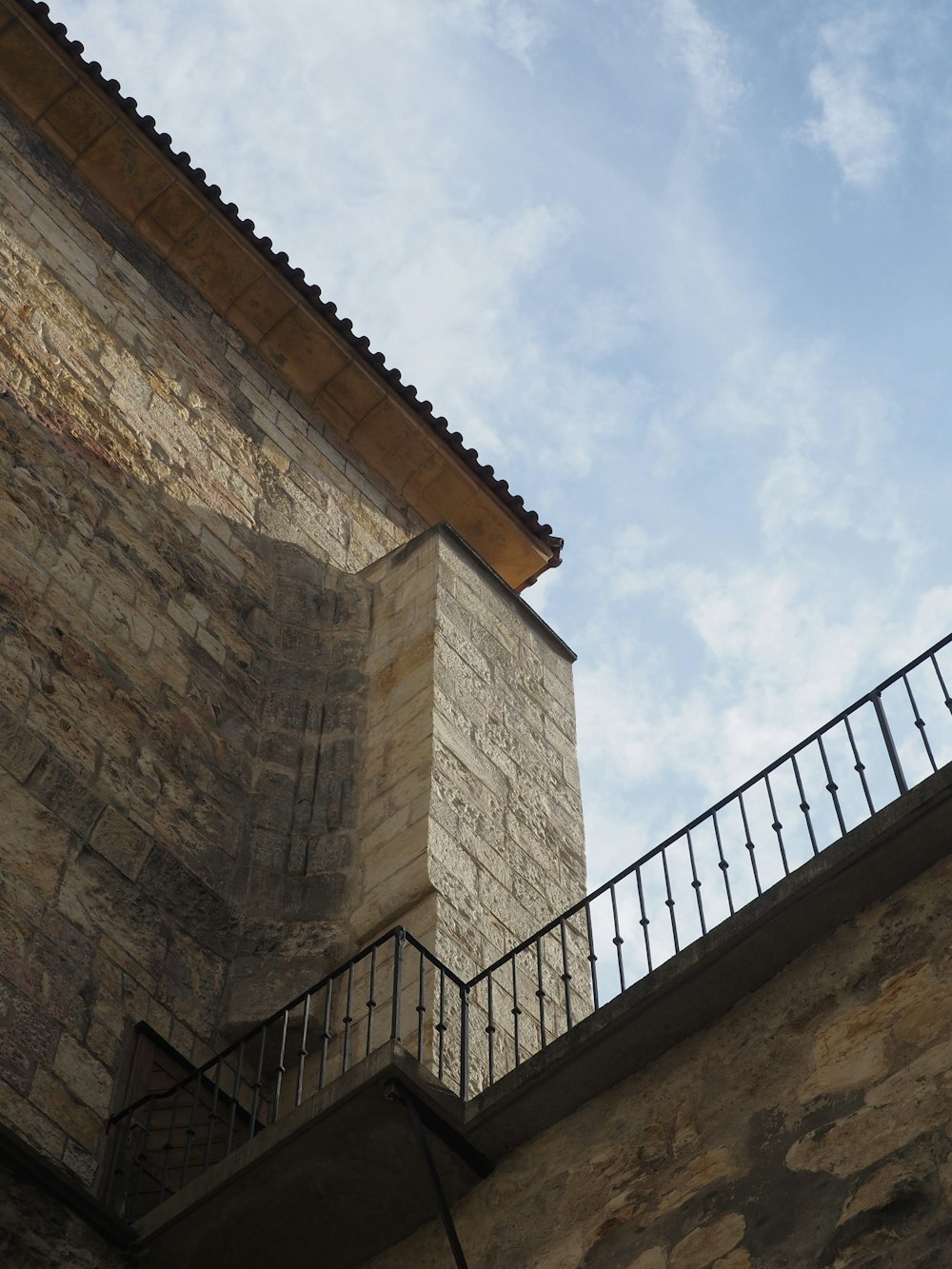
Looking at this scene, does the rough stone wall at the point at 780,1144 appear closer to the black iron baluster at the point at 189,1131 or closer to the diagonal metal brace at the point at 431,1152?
the diagonal metal brace at the point at 431,1152

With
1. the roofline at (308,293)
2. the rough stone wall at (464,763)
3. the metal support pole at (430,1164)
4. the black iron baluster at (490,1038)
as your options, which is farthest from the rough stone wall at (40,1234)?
A: the roofline at (308,293)

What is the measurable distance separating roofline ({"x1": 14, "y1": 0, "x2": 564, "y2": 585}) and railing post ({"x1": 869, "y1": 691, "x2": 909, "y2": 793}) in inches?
273

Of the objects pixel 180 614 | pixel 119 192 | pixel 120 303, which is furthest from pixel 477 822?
pixel 119 192

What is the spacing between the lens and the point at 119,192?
41.8ft

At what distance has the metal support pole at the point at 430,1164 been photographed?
614 centimetres

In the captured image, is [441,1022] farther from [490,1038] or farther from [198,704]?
[198,704]

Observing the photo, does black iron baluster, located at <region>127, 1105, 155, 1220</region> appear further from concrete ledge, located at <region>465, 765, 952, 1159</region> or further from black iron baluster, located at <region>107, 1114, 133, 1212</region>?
concrete ledge, located at <region>465, 765, 952, 1159</region>

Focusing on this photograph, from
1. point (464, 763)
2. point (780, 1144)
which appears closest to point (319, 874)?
point (464, 763)

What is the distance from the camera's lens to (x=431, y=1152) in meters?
6.53

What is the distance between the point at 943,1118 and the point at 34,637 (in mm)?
5223

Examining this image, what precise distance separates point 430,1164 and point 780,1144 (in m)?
1.31

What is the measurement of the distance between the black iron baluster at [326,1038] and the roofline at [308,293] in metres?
6.21

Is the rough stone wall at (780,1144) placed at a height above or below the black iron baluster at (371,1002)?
below

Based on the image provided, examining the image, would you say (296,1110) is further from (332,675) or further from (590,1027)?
(332,675)
